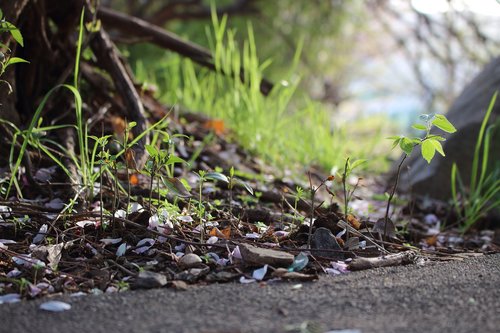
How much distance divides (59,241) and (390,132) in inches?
187

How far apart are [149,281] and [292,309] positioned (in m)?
0.30

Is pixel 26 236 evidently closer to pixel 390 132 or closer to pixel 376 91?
pixel 390 132

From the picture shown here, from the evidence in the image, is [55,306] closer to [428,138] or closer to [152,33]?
[428,138]

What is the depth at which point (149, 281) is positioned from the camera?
1.13 m

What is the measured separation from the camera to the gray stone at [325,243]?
4.40 feet

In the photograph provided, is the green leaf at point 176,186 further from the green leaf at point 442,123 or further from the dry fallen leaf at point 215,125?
the dry fallen leaf at point 215,125

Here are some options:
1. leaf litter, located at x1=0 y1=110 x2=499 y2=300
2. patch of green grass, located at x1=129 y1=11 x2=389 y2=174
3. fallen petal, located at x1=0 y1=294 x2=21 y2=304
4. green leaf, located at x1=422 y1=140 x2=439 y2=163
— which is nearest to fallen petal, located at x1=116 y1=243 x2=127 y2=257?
leaf litter, located at x1=0 y1=110 x2=499 y2=300

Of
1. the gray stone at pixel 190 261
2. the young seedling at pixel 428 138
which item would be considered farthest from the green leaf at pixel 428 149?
the gray stone at pixel 190 261

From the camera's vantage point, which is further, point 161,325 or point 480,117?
point 480,117

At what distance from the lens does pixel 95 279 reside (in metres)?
1.19

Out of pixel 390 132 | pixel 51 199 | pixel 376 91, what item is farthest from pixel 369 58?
pixel 51 199

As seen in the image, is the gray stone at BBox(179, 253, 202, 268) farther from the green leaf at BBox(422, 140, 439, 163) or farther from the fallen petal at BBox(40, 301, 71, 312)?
the green leaf at BBox(422, 140, 439, 163)

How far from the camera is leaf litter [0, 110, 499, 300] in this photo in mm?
1185

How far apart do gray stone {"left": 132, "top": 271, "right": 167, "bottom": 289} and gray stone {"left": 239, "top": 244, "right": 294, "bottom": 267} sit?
0.19 metres
